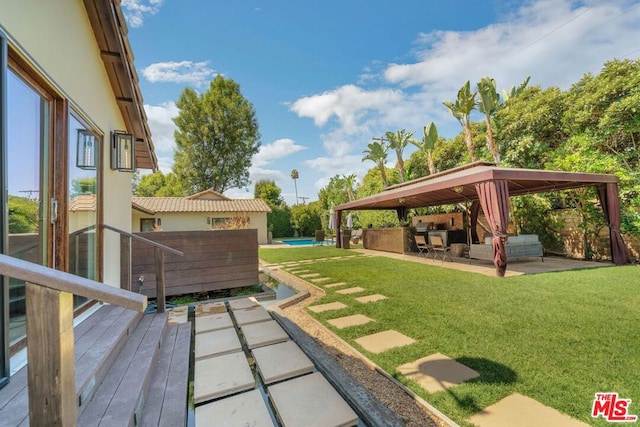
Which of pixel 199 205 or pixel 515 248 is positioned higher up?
pixel 199 205

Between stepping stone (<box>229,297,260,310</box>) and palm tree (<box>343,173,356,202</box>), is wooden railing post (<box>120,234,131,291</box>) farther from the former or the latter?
palm tree (<box>343,173,356,202</box>)

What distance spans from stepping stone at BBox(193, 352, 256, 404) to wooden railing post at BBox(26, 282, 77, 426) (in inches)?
62.4

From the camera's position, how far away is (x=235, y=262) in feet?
20.3

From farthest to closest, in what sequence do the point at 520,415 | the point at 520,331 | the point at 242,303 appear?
the point at 242,303 → the point at 520,331 → the point at 520,415

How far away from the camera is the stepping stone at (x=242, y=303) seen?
16.3 ft

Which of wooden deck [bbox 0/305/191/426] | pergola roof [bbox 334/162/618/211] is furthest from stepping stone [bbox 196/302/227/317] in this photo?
pergola roof [bbox 334/162/618/211]

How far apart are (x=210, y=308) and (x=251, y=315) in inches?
39.6

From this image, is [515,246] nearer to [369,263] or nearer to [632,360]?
[369,263]

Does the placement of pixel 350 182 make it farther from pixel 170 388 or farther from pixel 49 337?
pixel 49 337

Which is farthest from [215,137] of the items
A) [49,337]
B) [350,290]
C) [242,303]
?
[49,337]

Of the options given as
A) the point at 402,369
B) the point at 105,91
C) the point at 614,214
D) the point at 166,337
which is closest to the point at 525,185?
the point at 614,214

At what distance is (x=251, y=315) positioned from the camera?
4.45 m

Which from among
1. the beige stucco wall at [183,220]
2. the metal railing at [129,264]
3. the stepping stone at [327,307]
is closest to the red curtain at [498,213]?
the stepping stone at [327,307]

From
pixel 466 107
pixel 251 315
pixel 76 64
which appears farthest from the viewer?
pixel 466 107
